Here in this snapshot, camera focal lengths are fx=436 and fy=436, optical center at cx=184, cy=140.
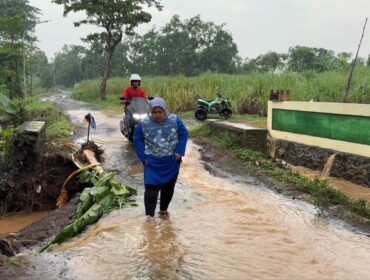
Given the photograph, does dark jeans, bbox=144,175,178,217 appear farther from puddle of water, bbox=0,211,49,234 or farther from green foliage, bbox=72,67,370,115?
green foliage, bbox=72,67,370,115

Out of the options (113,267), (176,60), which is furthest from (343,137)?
(176,60)

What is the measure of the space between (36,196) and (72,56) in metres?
92.3

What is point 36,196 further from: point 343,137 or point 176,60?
point 176,60

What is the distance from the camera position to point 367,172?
7.95 meters

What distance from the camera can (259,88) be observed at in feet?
62.3

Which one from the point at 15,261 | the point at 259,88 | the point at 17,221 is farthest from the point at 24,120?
the point at 15,261

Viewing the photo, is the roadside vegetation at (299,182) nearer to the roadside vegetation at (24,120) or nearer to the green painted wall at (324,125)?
the green painted wall at (324,125)

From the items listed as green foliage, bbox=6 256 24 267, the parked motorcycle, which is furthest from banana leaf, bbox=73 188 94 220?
the parked motorcycle

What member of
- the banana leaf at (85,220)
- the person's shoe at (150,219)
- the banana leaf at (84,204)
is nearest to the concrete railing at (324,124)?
the person's shoe at (150,219)

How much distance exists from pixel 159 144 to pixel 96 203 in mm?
1379

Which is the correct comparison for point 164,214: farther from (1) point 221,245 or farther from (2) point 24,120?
(2) point 24,120

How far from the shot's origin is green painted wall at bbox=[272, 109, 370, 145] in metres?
8.06

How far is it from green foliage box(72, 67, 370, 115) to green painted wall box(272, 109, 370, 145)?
4.91 metres

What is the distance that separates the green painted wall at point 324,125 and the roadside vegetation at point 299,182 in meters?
1.20
